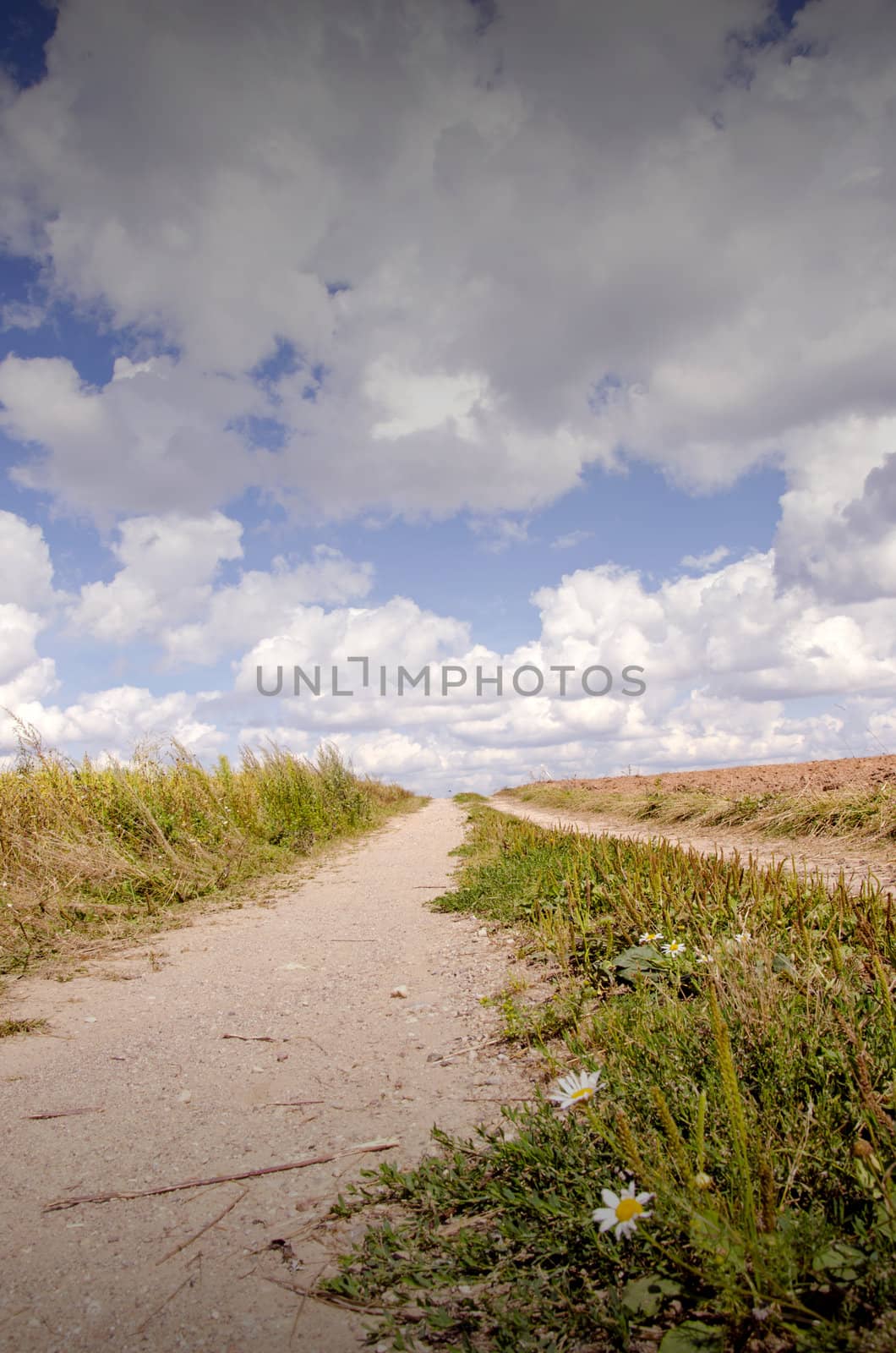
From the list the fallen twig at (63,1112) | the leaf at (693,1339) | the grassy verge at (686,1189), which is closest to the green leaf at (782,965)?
the grassy verge at (686,1189)

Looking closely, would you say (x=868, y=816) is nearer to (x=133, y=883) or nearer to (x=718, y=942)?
A: (x=718, y=942)

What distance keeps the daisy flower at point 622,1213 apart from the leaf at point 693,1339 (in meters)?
0.17

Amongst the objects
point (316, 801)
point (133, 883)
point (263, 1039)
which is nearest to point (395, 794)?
point (316, 801)

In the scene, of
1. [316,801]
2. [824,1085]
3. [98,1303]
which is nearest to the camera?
[98,1303]

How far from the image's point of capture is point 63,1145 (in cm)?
262

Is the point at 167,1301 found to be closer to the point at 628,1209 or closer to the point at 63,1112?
the point at 628,1209

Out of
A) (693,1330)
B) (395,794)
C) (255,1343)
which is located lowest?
(395,794)

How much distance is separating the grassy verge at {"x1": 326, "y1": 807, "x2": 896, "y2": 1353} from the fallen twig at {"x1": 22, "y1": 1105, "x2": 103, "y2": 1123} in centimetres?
145

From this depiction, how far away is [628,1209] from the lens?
1.56 m

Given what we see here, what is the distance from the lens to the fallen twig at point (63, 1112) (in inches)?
113

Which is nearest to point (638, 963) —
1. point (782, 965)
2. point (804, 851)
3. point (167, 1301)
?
point (782, 965)

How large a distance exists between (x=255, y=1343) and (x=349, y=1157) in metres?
0.78

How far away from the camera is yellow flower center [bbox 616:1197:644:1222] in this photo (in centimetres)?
155

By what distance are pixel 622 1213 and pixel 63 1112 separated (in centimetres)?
248
